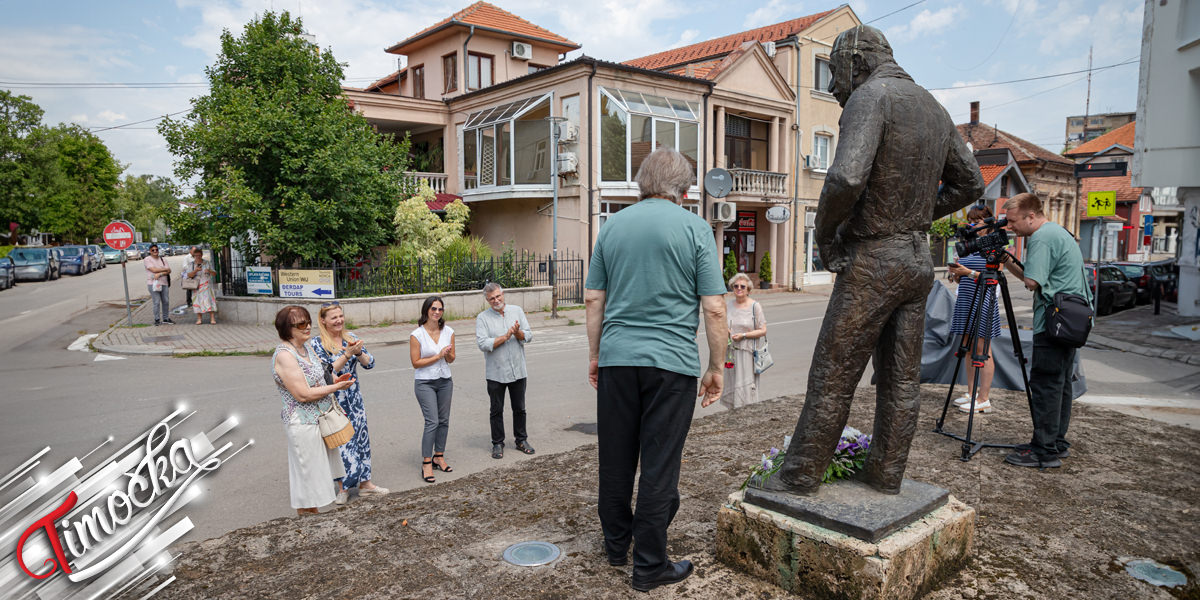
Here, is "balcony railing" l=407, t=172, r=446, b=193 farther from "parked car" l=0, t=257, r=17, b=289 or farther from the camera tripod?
the camera tripod

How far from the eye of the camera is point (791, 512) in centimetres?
308

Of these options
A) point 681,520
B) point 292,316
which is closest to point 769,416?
point 681,520

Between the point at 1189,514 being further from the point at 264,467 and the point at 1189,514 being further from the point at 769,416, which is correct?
the point at 264,467

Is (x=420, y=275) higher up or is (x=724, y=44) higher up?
(x=724, y=44)

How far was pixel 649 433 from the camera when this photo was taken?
9.98ft

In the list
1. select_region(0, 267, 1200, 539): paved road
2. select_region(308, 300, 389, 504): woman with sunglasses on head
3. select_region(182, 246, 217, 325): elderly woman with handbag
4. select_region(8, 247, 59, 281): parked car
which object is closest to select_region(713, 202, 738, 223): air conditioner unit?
select_region(0, 267, 1200, 539): paved road

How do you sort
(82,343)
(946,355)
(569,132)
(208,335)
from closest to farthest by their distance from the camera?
(946,355) → (82,343) → (208,335) → (569,132)

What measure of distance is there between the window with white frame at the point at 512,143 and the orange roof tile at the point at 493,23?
4350 mm

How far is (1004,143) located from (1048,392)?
4260cm

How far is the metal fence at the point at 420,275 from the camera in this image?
16.1m

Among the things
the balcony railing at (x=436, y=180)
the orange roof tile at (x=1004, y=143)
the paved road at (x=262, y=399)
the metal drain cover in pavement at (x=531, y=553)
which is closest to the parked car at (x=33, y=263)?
the balcony railing at (x=436, y=180)

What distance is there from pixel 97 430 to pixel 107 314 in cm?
1490

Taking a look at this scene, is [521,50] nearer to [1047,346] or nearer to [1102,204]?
[1102,204]

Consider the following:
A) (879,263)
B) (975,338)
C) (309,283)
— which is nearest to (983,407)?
(975,338)
